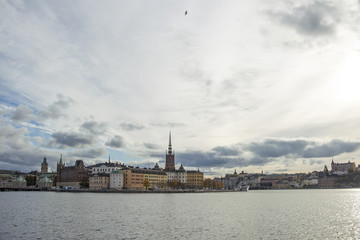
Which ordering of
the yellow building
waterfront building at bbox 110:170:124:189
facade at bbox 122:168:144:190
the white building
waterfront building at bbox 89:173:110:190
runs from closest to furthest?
waterfront building at bbox 110:170:124:189
waterfront building at bbox 89:173:110:190
facade at bbox 122:168:144:190
the yellow building
the white building

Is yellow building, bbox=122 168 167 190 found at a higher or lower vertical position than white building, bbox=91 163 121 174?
lower

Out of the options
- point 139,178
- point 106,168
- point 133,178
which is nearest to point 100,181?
point 133,178

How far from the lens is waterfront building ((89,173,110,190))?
172 meters

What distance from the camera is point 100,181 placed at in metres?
173

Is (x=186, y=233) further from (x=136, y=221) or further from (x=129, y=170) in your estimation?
(x=129, y=170)

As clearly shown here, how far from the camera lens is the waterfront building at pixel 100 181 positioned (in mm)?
172250

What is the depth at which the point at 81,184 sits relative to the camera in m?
188

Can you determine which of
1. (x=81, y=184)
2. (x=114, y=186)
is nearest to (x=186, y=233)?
(x=114, y=186)

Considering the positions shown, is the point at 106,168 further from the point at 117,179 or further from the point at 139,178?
the point at 117,179

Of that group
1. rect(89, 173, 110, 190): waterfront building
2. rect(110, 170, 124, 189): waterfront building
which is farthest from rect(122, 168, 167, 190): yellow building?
rect(89, 173, 110, 190): waterfront building

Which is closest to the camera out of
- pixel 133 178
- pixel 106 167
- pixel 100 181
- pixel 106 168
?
pixel 100 181

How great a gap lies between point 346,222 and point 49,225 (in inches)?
1442

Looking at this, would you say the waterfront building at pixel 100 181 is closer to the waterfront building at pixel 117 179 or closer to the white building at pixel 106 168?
the waterfront building at pixel 117 179

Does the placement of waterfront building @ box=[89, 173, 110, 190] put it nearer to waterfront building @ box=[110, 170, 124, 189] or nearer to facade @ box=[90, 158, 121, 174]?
waterfront building @ box=[110, 170, 124, 189]
